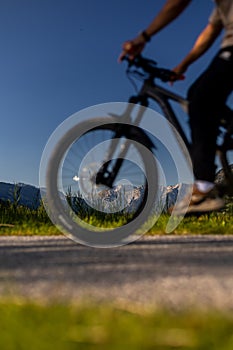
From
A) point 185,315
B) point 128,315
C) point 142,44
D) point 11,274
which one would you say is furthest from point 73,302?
point 142,44

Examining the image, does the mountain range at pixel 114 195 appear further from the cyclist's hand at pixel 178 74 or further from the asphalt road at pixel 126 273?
the cyclist's hand at pixel 178 74

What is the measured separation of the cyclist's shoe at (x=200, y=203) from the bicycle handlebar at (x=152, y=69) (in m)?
0.99

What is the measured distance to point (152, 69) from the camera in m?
4.14

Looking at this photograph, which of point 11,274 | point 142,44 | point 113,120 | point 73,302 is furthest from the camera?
point 113,120

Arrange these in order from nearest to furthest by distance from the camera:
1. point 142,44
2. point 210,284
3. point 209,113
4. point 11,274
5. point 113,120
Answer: point 210,284 < point 11,274 < point 209,113 < point 142,44 < point 113,120

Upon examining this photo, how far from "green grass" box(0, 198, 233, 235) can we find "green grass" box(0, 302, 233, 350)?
3336 mm

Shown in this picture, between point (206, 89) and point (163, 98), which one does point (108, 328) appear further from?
point (163, 98)

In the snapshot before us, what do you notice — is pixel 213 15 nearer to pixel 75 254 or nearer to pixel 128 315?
pixel 75 254

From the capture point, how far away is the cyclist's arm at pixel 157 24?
3.74 metres

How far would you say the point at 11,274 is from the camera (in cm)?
304

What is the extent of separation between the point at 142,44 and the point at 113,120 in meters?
0.76

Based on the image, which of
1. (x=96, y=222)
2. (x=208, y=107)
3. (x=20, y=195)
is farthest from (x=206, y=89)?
(x=20, y=195)

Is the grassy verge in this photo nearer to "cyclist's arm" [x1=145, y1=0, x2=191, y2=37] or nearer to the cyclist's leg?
the cyclist's leg

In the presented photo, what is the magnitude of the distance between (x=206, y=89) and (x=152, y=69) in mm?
706
